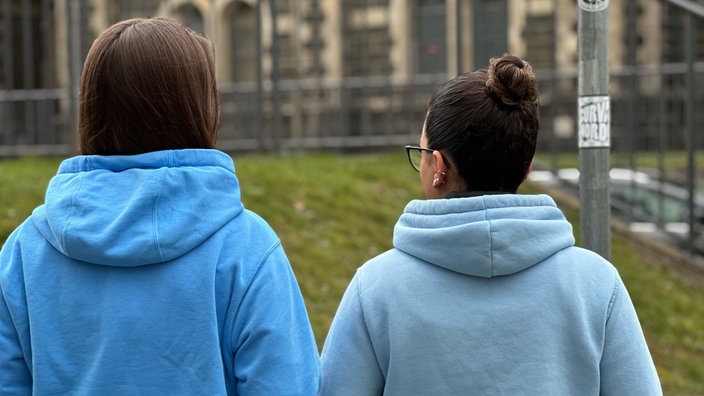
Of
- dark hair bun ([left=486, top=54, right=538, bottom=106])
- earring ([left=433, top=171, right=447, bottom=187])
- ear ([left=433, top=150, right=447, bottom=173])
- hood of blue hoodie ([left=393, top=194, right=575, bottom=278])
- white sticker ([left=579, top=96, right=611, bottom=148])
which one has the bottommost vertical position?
hood of blue hoodie ([left=393, top=194, right=575, bottom=278])

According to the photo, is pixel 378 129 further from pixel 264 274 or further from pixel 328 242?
pixel 264 274

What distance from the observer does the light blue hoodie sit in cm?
221

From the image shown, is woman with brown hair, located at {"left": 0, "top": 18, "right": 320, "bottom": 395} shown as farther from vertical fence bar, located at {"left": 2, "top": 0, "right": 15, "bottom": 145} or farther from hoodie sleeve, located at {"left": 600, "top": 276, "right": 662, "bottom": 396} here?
vertical fence bar, located at {"left": 2, "top": 0, "right": 15, "bottom": 145}

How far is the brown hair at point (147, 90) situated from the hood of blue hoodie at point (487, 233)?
1.59 ft

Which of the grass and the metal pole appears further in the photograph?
the grass

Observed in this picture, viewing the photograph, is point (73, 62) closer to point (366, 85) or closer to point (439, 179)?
point (366, 85)

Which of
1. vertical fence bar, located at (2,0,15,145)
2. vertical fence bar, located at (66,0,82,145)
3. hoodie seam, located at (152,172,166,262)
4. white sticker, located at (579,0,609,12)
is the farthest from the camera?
vertical fence bar, located at (2,0,15,145)

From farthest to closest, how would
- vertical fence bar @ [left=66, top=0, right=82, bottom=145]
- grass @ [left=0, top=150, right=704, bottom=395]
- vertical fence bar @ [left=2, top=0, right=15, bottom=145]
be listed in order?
vertical fence bar @ [left=2, top=0, right=15, bottom=145] < vertical fence bar @ [left=66, top=0, right=82, bottom=145] < grass @ [left=0, top=150, right=704, bottom=395]

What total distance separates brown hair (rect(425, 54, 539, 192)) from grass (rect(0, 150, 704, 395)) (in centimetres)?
306

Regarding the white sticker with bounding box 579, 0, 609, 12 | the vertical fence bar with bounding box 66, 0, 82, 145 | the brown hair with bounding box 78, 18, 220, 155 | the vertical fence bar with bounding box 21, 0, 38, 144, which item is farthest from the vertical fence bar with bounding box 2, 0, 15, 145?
the brown hair with bounding box 78, 18, 220, 155

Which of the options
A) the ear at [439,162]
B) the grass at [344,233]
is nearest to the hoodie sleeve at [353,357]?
the ear at [439,162]

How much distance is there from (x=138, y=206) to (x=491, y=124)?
71 centimetres

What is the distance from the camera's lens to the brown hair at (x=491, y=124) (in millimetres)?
2258

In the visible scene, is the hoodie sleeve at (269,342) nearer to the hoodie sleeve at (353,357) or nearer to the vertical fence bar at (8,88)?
the hoodie sleeve at (353,357)
